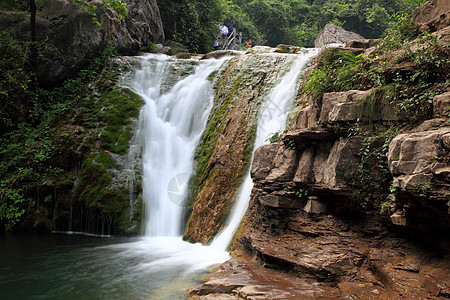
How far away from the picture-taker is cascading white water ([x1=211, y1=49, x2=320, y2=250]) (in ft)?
21.0

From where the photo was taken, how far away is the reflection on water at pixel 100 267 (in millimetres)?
4809

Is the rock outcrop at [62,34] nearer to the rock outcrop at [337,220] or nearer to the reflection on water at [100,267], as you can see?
the reflection on water at [100,267]

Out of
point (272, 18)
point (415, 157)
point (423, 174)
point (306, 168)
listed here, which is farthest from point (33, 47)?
point (272, 18)

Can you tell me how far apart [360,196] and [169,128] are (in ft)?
25.6

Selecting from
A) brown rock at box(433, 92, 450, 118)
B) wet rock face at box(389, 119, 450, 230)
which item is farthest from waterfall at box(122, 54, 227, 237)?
brown rock at box(433, 92, 450, 118)

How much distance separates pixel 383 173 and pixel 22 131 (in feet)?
36.9

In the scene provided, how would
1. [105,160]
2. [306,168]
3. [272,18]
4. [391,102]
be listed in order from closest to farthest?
[391,102], [306,168], [105,160], [272,18]

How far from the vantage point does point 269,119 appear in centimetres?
794

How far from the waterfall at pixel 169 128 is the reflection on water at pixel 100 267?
107 centimetres

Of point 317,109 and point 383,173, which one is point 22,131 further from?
point 383,173

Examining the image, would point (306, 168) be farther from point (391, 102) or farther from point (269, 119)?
point (269, 119)

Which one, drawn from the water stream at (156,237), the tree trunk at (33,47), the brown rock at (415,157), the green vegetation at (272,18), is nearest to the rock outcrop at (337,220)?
the brown rock at (415,157)

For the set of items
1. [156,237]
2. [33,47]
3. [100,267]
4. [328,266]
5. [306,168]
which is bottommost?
[100,267]

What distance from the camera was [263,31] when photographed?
29.9 meters
